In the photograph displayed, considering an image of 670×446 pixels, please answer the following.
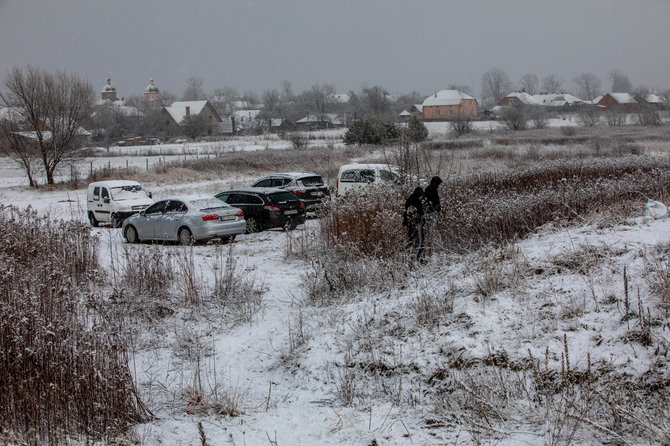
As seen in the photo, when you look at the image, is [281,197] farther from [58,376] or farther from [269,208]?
[58,376]

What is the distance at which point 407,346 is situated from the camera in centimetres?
655

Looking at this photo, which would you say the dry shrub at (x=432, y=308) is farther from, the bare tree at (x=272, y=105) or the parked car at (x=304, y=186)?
the bare tree at (x=272, y=105)

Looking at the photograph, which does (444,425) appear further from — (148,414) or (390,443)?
(148,414)

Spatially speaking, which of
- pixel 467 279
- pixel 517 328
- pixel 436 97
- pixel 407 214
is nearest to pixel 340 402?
pixel 517 328

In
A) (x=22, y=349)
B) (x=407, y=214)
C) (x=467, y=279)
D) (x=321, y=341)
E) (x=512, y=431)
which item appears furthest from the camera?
(x=407, y=214)

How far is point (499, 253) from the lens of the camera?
8523 mm

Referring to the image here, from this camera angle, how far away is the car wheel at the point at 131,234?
16025mm

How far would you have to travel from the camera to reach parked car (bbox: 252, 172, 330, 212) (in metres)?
18.5

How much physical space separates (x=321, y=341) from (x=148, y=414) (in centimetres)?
242

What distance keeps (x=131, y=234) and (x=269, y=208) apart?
4.09 m

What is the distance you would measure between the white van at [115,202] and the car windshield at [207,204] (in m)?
5.56

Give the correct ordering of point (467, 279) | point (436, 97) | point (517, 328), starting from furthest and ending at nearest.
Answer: point (436, 97) → point (467, 279) → point (517, 328)

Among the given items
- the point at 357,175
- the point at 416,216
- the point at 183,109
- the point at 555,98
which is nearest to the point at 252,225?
the point at 357,175

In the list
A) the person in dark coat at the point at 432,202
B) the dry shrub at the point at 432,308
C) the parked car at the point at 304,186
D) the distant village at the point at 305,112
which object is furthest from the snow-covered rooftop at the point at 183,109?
the dry shrub at the point at 432,308
